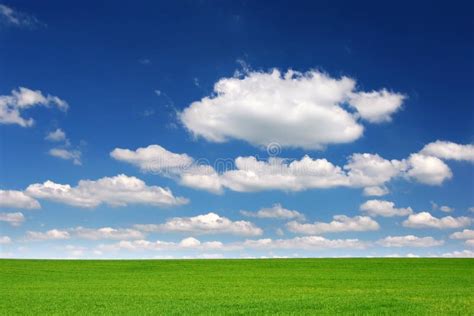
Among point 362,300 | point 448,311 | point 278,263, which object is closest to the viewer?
point 448,311

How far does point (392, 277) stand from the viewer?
43156mm

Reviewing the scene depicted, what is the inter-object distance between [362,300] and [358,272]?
2702 cm

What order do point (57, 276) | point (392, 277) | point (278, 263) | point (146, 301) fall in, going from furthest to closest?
point (278, 263)
point (57, 276)
point (392, 277)
point (146, 301)

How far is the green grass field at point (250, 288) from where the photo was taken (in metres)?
21.3

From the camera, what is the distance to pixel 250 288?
33.2 m

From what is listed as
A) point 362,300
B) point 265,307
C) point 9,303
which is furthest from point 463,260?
point 9,303

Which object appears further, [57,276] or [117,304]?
[57,276]

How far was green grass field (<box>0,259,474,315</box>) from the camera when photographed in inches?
840

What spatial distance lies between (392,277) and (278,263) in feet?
58.8

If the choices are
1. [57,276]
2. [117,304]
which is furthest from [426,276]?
[57,276]

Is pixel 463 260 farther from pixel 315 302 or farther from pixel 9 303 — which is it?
pixel 9 303

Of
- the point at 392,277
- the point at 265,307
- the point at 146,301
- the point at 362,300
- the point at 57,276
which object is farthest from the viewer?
the point at 57,276

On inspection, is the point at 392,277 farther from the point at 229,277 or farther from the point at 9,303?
the point at 9,303

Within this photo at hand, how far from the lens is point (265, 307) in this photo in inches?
840
